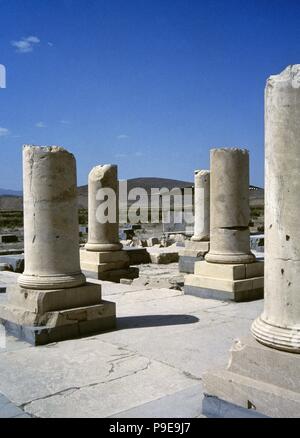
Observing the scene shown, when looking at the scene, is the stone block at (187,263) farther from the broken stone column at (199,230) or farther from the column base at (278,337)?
the column base at (278,337)

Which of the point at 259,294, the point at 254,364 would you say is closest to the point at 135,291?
the point at 259,294

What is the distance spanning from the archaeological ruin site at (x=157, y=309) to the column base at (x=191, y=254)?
39 millimetres

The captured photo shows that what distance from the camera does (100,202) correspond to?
11516 millimetres

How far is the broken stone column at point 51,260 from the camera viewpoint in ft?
20.7

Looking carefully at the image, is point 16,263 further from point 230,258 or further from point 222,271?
point 230,258

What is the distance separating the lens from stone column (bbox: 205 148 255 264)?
892 centimetres

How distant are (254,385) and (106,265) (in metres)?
8.15

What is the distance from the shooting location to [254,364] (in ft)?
12.3

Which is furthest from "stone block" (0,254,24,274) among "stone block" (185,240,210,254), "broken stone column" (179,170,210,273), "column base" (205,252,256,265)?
"column base" (205,252,256,265)

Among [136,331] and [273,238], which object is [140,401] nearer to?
[273,238]

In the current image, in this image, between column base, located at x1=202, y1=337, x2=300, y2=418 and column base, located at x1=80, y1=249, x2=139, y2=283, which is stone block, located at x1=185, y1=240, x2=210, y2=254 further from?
column base, located at x1=202, y1=337, x2=300, y2=418

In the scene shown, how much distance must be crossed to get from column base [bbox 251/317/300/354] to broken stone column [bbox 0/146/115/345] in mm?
3160

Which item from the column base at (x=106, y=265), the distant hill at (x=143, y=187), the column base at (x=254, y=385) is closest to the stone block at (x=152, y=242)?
the column base at (x=106, y=265)
